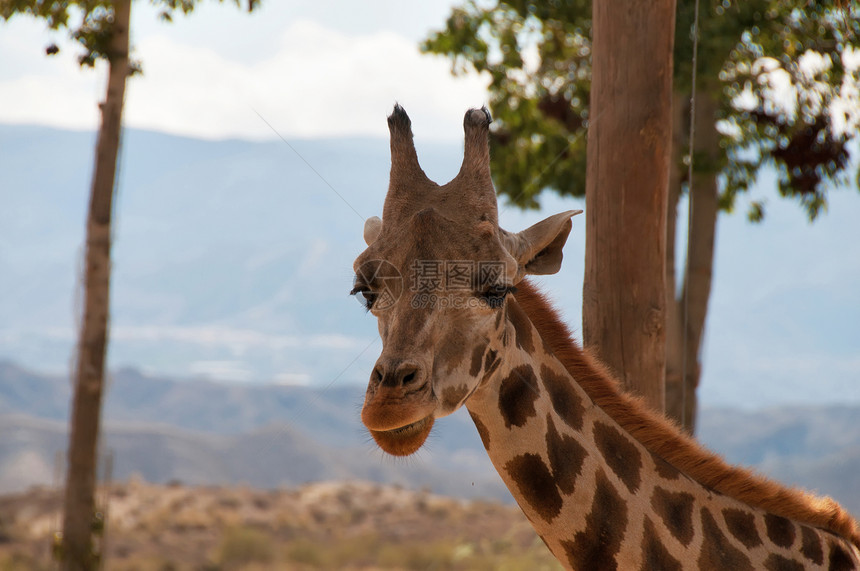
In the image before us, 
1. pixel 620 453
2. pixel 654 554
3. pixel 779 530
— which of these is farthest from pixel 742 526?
pixel 620 453

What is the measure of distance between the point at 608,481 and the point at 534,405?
427 millimetres

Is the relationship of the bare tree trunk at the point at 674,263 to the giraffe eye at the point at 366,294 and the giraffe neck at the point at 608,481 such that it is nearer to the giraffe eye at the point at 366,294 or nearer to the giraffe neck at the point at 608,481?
the giraffe neck at the point at 608,481

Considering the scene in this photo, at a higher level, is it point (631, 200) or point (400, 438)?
point (631, 200)

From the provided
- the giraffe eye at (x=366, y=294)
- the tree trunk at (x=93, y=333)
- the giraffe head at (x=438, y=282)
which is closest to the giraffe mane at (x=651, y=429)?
the giraffe head at (x=438, y=282)

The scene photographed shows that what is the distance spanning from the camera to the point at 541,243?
126 inches

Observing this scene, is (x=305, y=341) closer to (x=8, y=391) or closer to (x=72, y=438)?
(x=8, y=391)

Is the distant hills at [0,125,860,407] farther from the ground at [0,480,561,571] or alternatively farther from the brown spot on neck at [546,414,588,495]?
the brown spot on neck at [546,414,588,495]

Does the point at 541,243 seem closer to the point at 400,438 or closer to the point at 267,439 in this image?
the point at 400,438

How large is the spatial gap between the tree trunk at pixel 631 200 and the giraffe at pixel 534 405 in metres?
0.92

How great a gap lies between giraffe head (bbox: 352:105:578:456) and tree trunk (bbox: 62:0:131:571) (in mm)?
6467

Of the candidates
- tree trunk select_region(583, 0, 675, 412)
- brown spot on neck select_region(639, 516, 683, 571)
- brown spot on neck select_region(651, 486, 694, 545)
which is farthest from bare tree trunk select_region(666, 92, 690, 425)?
brown spot on neck select_region(639, 516, 683, 571)

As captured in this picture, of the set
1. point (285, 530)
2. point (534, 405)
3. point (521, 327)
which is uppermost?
point (521, 327)

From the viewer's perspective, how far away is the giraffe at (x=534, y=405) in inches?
112

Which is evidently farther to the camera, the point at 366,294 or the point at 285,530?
the point at 285,530
